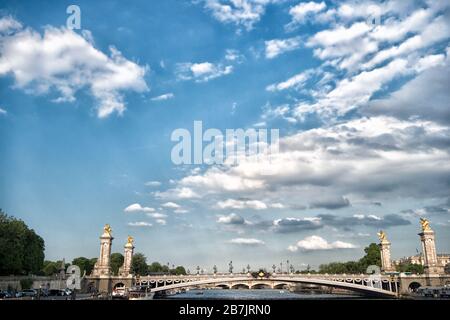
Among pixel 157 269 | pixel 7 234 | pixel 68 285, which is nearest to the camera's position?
pixel 7 234

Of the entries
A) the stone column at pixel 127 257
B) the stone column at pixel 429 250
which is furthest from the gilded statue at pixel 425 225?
the stone column at pixel 127 257

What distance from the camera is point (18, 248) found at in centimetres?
5891

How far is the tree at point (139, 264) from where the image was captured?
102m

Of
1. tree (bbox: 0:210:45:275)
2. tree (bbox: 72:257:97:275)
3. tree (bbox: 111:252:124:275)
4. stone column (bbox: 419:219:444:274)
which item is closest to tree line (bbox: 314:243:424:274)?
stone column (bbox: 419:219:444:274)

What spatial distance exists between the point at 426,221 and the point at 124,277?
2119 inches

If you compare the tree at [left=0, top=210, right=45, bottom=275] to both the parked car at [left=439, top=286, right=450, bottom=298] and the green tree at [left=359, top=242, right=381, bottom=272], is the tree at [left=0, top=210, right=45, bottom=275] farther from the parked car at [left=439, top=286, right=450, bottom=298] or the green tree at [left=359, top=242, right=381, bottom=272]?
the green tree at [left=359, top=242, right=381, bottom=272]

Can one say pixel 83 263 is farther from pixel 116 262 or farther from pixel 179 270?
pixel 179 270

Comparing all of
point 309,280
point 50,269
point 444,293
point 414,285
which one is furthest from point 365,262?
point 50,269

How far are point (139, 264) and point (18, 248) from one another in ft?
154

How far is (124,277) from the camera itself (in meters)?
77.8

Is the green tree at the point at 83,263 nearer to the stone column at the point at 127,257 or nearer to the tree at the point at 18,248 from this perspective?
the stone column at the point at 127,257

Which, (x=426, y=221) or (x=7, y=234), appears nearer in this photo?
(x=7, y=234)
